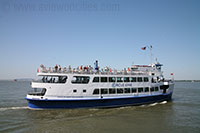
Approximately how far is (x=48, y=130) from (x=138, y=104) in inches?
472

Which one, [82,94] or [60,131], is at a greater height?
[82,94]

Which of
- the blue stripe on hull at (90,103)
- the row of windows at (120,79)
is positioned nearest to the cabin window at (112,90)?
the blue stripe on hull at (90,103)

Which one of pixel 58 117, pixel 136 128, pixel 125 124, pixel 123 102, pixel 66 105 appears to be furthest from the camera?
pixel 123 102

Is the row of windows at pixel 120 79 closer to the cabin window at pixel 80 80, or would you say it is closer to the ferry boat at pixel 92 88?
the ferry boat at pixel 92 88

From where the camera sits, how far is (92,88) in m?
15.8

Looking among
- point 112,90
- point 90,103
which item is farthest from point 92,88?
point 112,90

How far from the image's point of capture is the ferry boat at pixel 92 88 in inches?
567

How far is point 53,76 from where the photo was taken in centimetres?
1543

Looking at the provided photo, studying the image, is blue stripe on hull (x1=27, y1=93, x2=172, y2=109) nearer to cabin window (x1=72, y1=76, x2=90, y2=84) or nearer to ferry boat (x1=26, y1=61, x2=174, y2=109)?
ferry boat (x1=26, y1=61, x2=174, y2=109)

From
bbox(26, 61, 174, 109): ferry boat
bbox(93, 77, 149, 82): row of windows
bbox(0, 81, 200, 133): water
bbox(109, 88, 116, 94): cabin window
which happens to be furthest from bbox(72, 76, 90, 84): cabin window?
bbox(0, 81, 200, 133): water

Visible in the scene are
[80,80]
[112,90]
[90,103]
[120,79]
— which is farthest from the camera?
[120,79]

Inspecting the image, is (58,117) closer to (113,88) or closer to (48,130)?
(48,130)

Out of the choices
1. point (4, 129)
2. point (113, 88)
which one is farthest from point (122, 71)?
point (4, 129)

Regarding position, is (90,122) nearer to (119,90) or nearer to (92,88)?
(92,88)
